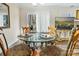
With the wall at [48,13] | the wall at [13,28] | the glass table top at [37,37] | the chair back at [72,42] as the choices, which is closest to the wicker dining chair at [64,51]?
the chair back at [72,42]

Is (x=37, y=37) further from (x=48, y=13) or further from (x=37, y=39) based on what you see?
(x=48, y=13)

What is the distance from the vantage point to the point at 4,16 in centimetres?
181

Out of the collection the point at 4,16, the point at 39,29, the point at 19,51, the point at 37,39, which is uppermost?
the point at 4,16

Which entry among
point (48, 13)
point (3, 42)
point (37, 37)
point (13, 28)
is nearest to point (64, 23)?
point (48, 13)

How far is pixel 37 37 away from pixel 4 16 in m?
0.42

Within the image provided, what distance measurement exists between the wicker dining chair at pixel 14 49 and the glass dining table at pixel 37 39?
65 millimetres

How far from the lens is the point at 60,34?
1.82m

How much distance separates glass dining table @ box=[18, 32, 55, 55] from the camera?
1.82 meters

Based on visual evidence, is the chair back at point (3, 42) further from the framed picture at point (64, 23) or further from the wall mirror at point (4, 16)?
the framed picture at point (64, 23)

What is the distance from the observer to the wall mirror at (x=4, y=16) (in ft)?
5.85

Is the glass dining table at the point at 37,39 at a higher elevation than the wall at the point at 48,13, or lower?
lower

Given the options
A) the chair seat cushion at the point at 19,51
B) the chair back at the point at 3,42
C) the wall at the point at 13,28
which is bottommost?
the chair seat cushion at the point at 19,51

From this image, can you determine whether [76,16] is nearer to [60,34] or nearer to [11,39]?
[60,34]

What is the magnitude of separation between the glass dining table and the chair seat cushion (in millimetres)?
61
